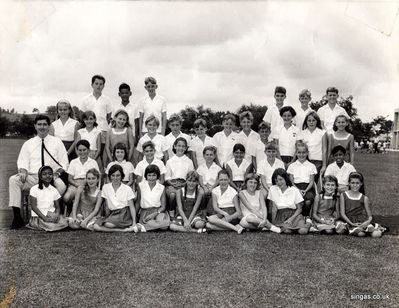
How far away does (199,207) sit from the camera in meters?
6.66

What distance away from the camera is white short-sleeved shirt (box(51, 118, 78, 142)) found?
715 cm

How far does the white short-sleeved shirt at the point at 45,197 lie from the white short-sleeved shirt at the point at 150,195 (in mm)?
1202

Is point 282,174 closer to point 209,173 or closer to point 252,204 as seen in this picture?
point 252,204

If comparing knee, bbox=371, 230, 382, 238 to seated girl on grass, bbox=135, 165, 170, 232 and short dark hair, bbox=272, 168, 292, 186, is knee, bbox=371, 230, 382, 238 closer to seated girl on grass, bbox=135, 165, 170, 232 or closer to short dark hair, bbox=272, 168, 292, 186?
short dark hair, bbox=272, 168, 292, 186

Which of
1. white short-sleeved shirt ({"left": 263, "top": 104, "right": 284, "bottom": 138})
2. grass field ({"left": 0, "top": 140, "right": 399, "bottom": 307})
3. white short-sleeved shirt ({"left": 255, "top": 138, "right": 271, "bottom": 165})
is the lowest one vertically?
grass field ({"left": 0, "top": 140, "right": 399, "bottom": 307})

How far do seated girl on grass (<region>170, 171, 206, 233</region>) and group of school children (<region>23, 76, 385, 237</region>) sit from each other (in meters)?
0.02

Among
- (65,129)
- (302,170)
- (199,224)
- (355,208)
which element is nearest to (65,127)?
(65,129)

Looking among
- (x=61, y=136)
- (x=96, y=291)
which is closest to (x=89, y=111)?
(x=61, y=136)

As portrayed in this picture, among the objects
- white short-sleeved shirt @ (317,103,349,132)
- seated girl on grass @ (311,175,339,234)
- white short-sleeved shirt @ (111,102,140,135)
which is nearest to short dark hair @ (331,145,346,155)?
seated girl on grass @ (311,175,339,234)

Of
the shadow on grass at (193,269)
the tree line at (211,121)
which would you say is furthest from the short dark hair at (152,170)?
the tree line at (211,121)

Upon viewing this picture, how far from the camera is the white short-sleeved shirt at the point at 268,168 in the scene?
22.5 ft

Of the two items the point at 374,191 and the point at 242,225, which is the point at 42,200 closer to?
the point at 242,225

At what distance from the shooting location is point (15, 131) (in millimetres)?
49438

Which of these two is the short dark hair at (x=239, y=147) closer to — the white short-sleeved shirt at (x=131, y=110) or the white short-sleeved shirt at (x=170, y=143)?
the white short-sleeved shirt at (x=170, y=143)
